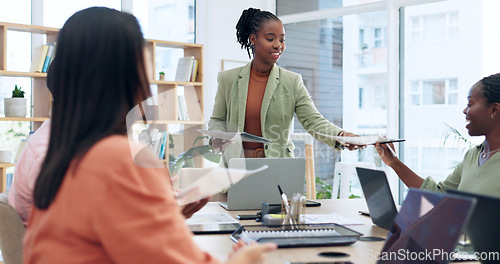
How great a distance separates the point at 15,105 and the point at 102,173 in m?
3.64

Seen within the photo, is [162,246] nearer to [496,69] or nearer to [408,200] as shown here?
[408,200]

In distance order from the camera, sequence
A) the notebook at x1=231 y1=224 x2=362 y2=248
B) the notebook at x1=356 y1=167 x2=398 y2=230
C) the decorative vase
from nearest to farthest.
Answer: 1. the notebook at x1=231 y1=224 x2=362 y2=248
2. the notebook at x1=356 y1=167 x2=398 y2=230
3. the decorative vase

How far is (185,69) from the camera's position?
4.97 m

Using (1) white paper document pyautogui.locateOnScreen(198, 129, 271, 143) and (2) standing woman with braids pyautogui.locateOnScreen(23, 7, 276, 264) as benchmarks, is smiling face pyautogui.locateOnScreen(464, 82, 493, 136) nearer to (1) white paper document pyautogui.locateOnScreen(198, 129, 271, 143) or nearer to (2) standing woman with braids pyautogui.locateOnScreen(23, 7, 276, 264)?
(1) white paper document pyautogui.locateOnScreen(198, 129, 271, 143)

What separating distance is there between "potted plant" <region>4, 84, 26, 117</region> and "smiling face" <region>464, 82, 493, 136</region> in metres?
3.38

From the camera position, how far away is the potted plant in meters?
4.03

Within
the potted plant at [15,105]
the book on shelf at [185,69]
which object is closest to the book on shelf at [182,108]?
the book on shelf at [185,69]

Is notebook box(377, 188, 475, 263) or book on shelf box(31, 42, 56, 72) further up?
book on shelf box(31, 42, 56, 72)

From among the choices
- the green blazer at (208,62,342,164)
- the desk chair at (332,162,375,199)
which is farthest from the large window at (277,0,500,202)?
the green blazer at (208,62,342,164)

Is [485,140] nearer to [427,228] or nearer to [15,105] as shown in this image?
[427,228]

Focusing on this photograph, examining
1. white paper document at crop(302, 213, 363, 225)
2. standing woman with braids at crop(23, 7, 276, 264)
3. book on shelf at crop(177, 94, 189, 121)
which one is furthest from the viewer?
book on shelf at crop(177, 94, 189, 121)

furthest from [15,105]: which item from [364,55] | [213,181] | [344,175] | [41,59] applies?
[213,181]

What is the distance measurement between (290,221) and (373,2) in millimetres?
3585

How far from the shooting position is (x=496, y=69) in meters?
4.12
